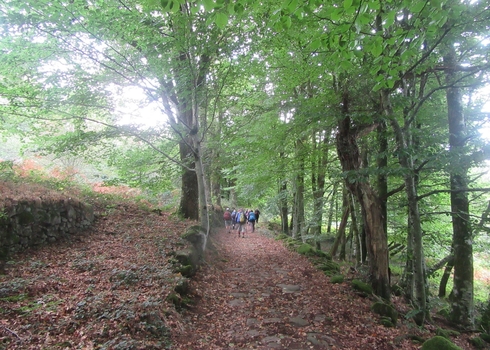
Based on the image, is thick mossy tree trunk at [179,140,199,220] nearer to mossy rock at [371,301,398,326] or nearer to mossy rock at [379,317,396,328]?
mossy rock at [371,301,398,326]

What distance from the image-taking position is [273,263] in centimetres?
953

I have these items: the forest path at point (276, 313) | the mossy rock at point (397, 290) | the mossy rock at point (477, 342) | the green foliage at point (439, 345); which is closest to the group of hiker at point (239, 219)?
the forest path at point (276, 313)

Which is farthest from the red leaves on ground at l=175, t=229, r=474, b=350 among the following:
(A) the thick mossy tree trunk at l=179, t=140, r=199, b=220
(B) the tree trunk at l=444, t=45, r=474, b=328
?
(A) the thick mossy tree trunk at l=179, t=140, r=199, b=220

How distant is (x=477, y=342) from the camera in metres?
6.20

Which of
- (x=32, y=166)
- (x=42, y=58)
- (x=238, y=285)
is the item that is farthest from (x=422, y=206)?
(x=32, y=166)

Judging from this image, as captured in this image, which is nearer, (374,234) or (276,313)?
(276,313)

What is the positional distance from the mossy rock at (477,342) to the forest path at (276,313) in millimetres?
2374

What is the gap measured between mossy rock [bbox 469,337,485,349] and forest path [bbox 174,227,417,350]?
2.37 metres

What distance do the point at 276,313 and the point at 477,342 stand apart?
4791 millimetres

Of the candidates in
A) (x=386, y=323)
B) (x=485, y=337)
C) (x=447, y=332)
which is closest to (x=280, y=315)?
(x=386, y=323)

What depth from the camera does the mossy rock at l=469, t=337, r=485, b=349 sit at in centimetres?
615

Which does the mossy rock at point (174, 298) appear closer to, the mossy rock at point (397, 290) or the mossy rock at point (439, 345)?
the mossy rock at point (439, 345)

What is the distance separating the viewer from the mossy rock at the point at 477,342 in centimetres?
615

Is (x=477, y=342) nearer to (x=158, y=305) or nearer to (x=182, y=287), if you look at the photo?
(x=182, y=287)
